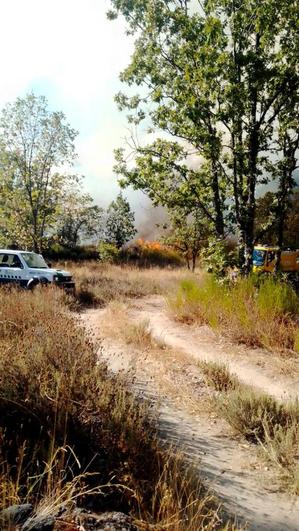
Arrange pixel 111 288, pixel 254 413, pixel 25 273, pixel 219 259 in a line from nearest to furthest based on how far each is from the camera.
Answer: pixel 254 413, pixel 219 259, pixel 25 273, pixel 111 288

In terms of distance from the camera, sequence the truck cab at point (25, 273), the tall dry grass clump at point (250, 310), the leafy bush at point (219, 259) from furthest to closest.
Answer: the truck cab at point (25, 273), the leafy bush at point (219, 259), the tall dry grass clump at point (250, 310)

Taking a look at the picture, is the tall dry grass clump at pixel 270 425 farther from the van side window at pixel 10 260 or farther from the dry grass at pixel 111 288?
the van side window at pixel 10 260

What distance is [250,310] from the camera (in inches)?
368

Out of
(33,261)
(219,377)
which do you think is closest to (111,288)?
(33,261)

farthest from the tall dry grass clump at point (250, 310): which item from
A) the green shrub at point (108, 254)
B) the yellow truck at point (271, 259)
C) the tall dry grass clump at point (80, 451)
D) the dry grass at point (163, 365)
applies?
the green shrub at point (108, 254)

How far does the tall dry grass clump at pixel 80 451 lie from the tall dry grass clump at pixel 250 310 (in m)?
4.98

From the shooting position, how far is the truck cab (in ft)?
47.6

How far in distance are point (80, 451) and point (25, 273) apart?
12046 millimetres

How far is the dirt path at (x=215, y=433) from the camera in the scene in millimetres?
3400

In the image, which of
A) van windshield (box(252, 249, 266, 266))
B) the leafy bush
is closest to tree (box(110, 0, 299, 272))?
the leafy bush

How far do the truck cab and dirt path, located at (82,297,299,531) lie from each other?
18.0ft

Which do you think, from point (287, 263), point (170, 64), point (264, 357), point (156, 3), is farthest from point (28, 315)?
point (287, 263)

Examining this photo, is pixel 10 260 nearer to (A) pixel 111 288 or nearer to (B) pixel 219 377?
(A) pixel 111 288

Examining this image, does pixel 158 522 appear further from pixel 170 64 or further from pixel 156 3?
pixel 156 3
